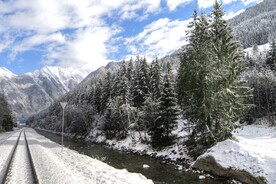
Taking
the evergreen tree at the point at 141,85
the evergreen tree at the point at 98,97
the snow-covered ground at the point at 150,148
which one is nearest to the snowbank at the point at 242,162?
the snow-covered ground at the point at 150,148

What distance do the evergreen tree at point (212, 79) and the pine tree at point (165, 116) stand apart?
6.23 metres

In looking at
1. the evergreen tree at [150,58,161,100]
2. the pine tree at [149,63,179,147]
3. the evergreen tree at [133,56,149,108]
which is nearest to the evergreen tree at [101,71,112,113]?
the evergreen tree at [133,56,149,108]

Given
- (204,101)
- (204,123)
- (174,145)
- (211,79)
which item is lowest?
(174,145)

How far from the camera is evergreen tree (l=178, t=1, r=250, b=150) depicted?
80.8 ft

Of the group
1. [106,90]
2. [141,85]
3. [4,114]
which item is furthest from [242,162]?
[4,114]

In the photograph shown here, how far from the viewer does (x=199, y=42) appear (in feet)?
89.7

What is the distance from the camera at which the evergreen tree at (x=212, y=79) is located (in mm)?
24625

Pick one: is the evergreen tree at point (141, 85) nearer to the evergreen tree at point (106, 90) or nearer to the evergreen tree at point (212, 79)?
the evergreen tree at point (106, 90)

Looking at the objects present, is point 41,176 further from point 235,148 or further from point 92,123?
point 92,123

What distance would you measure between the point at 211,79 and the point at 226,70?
6.11 ft

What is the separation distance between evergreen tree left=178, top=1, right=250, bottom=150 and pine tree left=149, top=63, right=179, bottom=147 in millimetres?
6229

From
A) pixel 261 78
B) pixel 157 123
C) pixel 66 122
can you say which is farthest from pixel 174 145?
pixel 66 122

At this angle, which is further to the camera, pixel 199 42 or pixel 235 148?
pixel 199 42

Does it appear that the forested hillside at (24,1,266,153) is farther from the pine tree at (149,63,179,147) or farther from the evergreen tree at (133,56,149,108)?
the evergreen tree at (133,56,149,108)
